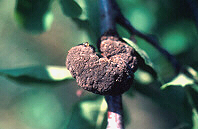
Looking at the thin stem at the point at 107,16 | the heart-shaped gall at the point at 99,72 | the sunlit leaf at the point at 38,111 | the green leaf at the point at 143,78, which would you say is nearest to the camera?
the heart-shaped gall at the point at 99,72

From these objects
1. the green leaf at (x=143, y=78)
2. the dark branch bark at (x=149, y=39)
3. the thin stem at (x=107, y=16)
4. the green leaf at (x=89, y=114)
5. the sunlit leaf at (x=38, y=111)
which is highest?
the thin stem at (x=107, y=16)

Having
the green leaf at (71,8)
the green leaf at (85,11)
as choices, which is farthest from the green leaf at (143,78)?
the green leaf at (71,8)

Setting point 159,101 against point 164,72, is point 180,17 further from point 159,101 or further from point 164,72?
point 159,101

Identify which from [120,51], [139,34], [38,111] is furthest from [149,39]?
[38,111]

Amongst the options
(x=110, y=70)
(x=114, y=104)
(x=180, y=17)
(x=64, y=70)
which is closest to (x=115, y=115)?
(x=114, y=104)

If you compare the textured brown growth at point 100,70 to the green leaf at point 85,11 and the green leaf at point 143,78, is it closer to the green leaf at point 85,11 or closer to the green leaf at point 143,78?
the green leaf at point 85,11

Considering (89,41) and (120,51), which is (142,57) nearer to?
(120,51)

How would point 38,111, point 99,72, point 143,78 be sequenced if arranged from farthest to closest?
point 38,111, point 143,78, point 99,72
